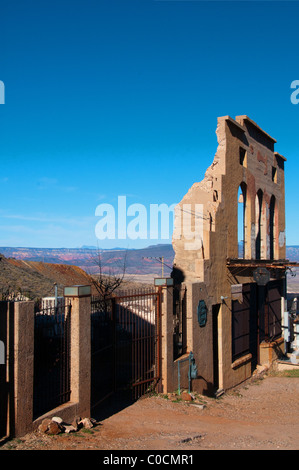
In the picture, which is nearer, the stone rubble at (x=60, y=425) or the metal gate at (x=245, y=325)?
the stone rubble at (x=60, y=425)

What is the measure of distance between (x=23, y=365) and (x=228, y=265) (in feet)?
28.3

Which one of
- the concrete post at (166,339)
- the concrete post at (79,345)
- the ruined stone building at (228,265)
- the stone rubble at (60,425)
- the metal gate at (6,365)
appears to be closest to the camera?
the metal gate at (6,365)

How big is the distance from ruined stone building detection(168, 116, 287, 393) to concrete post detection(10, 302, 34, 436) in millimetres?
4806

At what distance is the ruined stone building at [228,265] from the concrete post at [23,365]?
189 inches

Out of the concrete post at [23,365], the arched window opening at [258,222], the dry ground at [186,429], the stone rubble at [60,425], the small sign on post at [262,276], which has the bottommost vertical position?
the dry ground at [186,429]

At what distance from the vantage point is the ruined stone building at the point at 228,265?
12.5 meters

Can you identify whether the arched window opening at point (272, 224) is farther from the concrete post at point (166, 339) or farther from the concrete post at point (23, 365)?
the concrete post at point (23, 365)

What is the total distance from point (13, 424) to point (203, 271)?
7244 millimetres

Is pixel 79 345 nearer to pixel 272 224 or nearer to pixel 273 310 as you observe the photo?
pixel 273 310

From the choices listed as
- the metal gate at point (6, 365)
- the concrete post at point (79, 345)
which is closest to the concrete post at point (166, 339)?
the concrete post at point (79, 345)

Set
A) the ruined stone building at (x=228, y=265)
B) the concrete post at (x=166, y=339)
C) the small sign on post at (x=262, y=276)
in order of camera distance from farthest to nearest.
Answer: the small sign on post at (x=262, y=276) → the ruined stone building at (x=228, y=265) → the concrete post at (x=166, y=339)

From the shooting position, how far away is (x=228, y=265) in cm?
1399

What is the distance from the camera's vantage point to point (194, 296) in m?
12.0

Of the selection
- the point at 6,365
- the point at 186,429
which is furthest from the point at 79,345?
the point at 186,429
